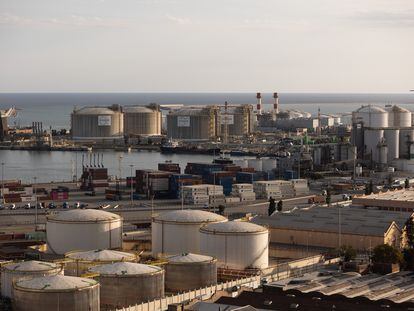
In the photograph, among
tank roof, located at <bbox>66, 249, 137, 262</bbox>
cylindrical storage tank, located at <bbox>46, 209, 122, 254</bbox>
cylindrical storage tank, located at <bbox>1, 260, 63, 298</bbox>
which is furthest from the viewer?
cylindrical storage tank, located at <bbox>46, 209, 122, 254</bbox>

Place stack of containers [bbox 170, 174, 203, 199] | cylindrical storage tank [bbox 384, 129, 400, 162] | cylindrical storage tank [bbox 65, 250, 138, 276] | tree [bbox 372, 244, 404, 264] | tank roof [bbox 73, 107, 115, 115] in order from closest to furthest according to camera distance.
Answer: cylindrical storage tank [bbox 65, 250, 138, 276]
tree [bbox 372, 244, 404, 264]
stack of containers [bbox 170, 174, 203, 199]
cylindrical storage tank [bbox 384, 129, 400, 162]
tank roof [bbox 73, 107, 115, 115]

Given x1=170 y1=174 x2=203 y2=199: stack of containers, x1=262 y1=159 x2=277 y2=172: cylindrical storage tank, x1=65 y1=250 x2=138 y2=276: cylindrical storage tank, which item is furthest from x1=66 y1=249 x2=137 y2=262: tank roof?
x1=262 y1=159 x2=277 y2=172: cylindrical storage tank

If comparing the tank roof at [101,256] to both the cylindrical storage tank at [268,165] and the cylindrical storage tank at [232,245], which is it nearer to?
the cylindrical storage tank at [232,245]

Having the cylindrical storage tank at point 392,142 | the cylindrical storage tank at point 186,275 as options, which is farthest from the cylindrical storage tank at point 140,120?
the cylindrical storage tank at point 186,275

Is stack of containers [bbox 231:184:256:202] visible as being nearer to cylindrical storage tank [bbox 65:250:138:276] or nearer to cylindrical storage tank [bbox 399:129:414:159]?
cylindrical storage tank [bbox 399:129:414:159]

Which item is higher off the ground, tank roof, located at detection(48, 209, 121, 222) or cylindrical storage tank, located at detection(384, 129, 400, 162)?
cylindrical storage tank, located at detection(384, 129, 400, 162)

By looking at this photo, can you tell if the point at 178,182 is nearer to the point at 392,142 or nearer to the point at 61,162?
the point at 392,142

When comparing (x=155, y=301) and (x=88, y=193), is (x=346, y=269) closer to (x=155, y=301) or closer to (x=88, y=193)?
(x=155, y=301)
